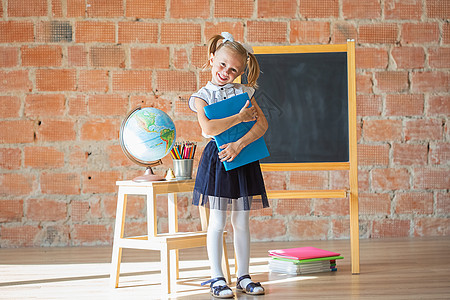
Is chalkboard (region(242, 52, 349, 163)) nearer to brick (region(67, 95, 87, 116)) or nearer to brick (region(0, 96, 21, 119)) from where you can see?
brick (region(67, 95, 87, 116))

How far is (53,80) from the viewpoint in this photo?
3.77 metres

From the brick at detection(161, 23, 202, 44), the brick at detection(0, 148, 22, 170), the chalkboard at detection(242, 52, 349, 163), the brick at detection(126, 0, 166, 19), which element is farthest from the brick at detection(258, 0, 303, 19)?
the brick at detection(0, 148, 22, 170)

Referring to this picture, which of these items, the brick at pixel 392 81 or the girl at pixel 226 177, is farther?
the brick at pixel 392 81

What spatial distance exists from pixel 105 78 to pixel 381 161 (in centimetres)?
204

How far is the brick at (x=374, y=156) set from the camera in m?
3.83

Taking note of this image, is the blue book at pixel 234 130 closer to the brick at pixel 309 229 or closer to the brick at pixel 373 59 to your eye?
the brick at pixel 309 229

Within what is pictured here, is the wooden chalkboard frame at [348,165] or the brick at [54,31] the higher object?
the brick at [54,31]

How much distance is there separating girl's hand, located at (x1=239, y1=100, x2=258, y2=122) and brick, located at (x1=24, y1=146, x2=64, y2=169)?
1924 millimetres

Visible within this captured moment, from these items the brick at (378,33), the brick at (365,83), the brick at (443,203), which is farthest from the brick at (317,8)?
the brick at (443,203)

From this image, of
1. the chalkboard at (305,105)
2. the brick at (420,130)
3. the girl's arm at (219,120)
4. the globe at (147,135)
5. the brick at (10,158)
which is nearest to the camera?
the girl's arm at (219,120)

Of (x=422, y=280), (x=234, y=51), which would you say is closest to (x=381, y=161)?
(x=422, y=280)

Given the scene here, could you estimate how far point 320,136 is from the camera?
9.33 ft

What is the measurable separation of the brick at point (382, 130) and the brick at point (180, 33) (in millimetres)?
1351

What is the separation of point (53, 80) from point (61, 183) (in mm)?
722
